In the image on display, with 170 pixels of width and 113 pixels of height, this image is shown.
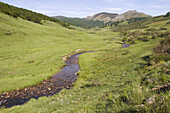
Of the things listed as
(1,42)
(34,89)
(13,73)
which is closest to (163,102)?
(34,89)

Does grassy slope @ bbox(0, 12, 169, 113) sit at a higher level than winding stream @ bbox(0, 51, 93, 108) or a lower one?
higher

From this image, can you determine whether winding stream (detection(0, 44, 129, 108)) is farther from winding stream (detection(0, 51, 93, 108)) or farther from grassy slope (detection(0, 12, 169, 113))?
grassy slope (detection(0, 12, 169, 113))

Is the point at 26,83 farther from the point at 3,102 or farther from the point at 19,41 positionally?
the point at 19,41

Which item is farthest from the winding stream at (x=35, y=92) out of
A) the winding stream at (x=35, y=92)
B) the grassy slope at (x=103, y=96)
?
the grassy slope at (x=103, y=96)

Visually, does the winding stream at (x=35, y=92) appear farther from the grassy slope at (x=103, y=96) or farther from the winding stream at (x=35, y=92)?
the grassy slope at (x=103, y=96)

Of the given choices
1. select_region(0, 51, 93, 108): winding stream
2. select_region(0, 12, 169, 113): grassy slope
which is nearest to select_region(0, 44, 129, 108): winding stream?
select_region(0, 51, 93, 108): winding stream

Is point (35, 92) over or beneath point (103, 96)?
beneath

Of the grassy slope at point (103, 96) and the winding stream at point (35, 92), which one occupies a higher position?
the grassy slope at point (103, 96)

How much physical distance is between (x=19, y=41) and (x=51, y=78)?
169ft

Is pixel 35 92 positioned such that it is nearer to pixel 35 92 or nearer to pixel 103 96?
pixel 35 92

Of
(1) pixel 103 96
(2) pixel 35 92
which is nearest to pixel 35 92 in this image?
(2) pixel 35 92

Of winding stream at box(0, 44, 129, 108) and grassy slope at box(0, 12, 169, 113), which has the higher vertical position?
grassy slope at box(0, 12, 169, 113)

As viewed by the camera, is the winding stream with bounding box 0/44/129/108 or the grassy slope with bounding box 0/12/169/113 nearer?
the grassy slope with bounding box 0/12/169/113

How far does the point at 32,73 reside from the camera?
86.6ft
